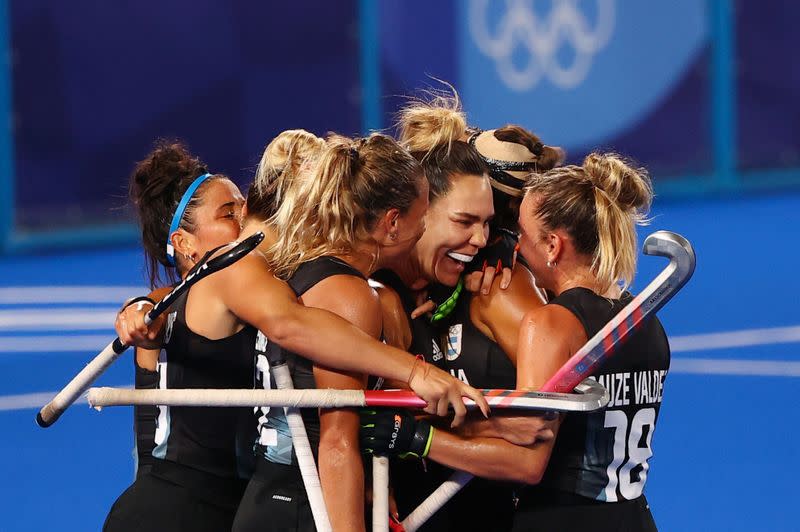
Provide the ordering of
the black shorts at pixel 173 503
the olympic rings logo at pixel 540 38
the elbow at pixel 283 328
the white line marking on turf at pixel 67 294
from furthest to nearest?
the olympic rings logo at pixel 540 38
the white line marking on turf at pixel 67 294
the black shorts at pixel 173 503
the elbow at pixel 283 328

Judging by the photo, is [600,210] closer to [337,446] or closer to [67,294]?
[337,446]

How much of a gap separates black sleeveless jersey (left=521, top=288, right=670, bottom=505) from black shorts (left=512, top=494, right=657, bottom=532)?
2 centimetres

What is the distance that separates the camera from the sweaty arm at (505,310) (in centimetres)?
450

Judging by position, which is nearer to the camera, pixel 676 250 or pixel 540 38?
pixel 676 250

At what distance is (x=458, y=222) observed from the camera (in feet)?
14.9

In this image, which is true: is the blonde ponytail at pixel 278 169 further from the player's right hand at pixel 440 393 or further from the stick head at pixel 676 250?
the stick head at pixel 676 250

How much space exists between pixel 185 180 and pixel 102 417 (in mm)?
4547

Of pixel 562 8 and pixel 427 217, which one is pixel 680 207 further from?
pixel 427 217

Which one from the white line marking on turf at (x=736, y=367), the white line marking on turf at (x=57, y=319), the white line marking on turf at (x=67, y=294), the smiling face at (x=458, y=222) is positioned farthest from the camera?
the white line marking on turf at (x=67, y=294)

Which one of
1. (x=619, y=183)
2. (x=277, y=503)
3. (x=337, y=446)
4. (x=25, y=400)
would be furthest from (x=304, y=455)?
(x=25, y=400)

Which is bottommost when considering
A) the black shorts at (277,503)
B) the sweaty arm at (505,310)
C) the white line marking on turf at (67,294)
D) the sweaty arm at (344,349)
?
the white line marking on turf at (67,294)

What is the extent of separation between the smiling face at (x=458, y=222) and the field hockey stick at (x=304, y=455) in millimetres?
875

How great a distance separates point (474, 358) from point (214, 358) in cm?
87

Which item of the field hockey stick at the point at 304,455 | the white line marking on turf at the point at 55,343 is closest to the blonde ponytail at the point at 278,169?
the field hockey stick at the point at 304,455
